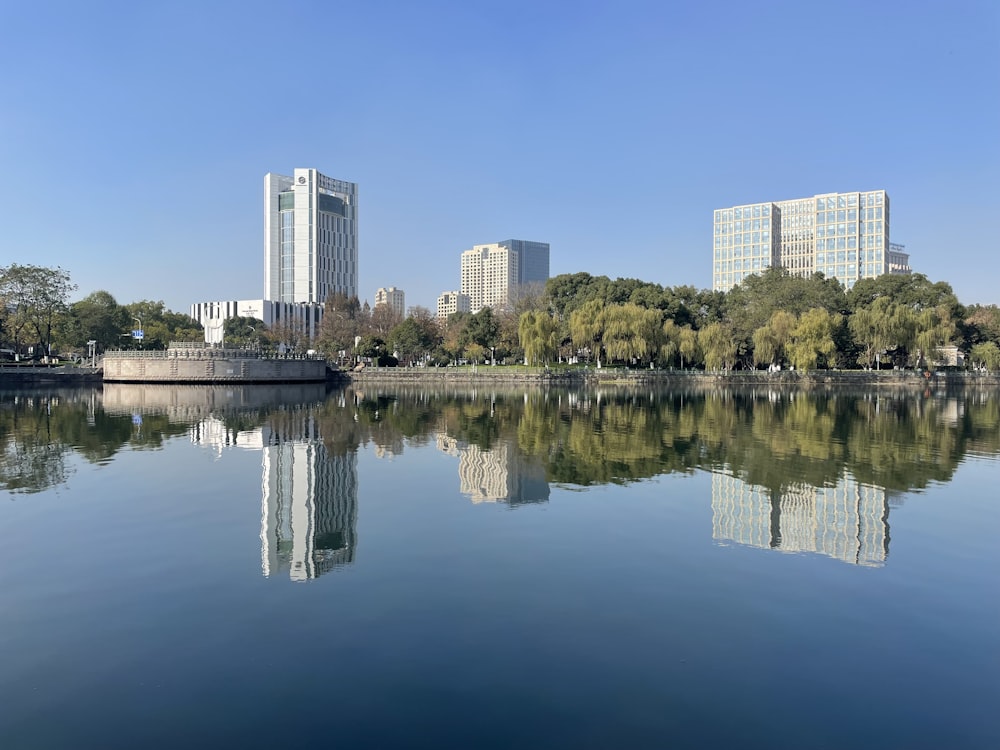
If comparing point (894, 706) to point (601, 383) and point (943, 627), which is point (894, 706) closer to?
point (943, 627)

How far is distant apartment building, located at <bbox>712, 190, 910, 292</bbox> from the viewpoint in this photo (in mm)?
125750

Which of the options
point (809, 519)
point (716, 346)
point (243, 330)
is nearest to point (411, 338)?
point (716, 346)

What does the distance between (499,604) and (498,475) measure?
8957 mm

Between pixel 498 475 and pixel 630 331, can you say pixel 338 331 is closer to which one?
pixel 630 331

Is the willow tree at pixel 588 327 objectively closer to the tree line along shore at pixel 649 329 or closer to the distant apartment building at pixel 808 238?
the tree line along shore at pixel 649 329

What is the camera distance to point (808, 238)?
132 meters

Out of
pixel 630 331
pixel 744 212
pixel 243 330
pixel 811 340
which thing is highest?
pixel 744 212

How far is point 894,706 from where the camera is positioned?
241 inches

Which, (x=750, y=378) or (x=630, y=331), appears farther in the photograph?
(x=750, y=378)

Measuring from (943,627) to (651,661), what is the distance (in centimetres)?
364

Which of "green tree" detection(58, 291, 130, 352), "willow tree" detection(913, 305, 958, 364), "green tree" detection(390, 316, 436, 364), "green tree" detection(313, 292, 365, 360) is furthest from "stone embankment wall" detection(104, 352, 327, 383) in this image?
"willow tree" detection(913, 305, 958, 364)

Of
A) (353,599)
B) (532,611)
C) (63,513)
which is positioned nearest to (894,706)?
(532,611)

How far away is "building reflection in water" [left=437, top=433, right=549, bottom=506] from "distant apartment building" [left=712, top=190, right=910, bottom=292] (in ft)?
384

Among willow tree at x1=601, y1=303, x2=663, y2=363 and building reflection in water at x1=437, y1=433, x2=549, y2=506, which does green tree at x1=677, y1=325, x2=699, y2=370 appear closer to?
willow tree at x1=601, y1=303, x2=663, y2=363
